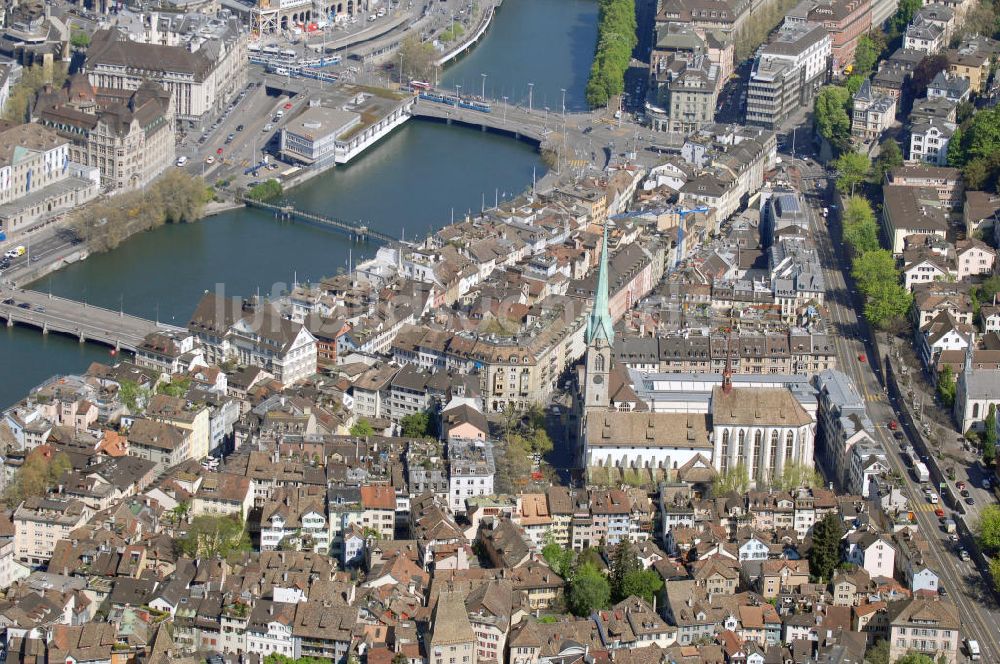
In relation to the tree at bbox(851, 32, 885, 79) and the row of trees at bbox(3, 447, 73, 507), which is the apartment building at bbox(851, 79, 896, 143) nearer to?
the tree at bbox(851, 32, 885, 79)

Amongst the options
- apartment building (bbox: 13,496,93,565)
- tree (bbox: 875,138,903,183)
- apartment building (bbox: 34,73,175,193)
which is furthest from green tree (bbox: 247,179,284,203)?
apartment building (bbox: 13,496,93,565)

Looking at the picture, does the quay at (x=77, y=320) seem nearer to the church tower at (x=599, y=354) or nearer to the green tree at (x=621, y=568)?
the church tower at (x=599, y=354)

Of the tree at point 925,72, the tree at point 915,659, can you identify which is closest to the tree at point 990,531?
the tree at point 915,659

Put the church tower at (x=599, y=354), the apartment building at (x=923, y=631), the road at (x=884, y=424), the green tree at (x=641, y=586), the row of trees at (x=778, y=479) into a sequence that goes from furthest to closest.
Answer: the church tower at (x=599, y=354), the row of trees at (x=778, y=479), the road at (x=884, y=424), the green tree at (x=641, y=586), the apartment building at (x=923, y=631)

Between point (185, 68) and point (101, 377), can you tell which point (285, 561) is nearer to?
point (101, 377)

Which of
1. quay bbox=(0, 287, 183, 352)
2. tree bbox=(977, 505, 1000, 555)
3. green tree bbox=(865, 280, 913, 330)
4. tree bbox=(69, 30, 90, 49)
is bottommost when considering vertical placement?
tree bbox=(977, 505, 1000, 555)
